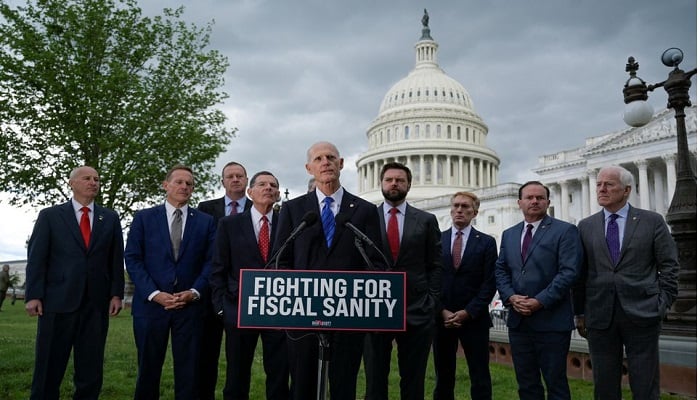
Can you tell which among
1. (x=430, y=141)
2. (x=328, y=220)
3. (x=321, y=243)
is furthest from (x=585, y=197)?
(x=321, y=243)

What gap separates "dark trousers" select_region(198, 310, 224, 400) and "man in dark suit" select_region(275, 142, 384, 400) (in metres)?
2.39

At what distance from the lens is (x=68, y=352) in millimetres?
6348

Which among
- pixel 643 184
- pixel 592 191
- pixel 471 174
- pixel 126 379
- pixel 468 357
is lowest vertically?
pixel 126 379

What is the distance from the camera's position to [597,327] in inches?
240

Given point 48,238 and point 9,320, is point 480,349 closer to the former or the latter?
point 48,238

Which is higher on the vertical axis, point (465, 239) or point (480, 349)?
point (465, 239)

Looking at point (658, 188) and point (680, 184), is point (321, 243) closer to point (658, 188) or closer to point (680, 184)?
point (680, 184)

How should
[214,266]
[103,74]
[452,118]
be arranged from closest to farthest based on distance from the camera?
1. [214,266]
2. [103,74]
3. [452,118]

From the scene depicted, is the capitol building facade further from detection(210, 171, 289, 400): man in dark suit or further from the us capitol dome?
detection(210, 171, 289, 400): man in dark suit

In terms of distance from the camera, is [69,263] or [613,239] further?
[69,263]

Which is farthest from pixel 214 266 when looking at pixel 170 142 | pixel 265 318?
pixel 170 142

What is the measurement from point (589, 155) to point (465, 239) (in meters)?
60.7

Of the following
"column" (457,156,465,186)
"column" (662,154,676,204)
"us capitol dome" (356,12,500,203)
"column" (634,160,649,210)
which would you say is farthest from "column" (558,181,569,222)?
"column" (457,156,465,186)

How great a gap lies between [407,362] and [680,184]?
7.59 meters
